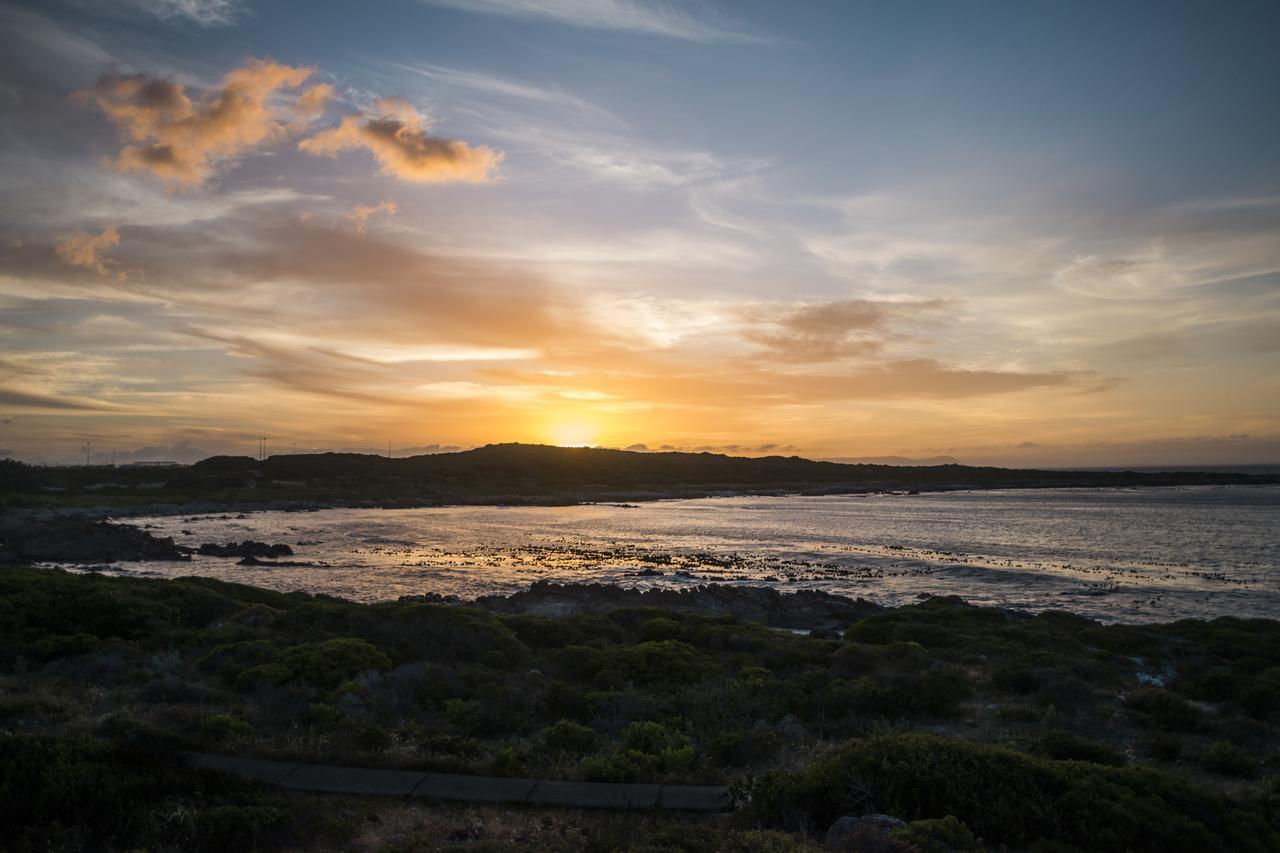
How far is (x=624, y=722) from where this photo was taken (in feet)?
43.1

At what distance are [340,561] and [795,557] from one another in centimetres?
3436

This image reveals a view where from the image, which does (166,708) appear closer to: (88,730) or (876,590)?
(88,730)

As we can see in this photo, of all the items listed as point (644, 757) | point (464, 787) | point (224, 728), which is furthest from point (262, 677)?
point (644, 757)

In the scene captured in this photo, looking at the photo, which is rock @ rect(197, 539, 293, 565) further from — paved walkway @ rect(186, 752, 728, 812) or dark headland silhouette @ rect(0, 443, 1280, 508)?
paved walkway @ rect(186, 752, 728, 812)

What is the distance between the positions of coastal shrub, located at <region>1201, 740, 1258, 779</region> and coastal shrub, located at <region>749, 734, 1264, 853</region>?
3158 millimetres

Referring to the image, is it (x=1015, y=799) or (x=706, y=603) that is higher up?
(x=1015, y=799)

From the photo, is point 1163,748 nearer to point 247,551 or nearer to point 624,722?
point 624,722

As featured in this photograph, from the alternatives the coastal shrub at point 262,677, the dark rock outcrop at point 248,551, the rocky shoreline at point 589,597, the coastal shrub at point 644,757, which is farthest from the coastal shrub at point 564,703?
the dark rock outcrop at point 248,551

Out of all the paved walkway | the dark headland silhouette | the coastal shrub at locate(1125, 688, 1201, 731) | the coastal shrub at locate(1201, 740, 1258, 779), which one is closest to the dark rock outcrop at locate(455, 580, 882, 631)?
the coastal shrub at locate(1125, 688, 1201, 731)

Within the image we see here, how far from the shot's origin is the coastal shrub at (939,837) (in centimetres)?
714

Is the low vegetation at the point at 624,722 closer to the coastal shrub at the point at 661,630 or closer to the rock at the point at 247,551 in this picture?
the coastal shrub at the point at 661,630

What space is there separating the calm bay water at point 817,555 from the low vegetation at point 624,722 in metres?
18.6

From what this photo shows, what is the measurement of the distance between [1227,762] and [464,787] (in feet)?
37.9

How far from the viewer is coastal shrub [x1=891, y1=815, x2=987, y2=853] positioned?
714 cm
